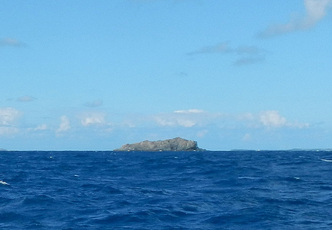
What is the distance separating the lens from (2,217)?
2828 cm

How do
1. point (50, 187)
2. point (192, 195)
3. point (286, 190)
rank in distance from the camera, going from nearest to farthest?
point (192, 195) < point (286, 190) < point (50, 187)

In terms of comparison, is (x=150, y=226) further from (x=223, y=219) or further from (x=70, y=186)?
(x=70, y=186)

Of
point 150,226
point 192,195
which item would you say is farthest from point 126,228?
point 192,195

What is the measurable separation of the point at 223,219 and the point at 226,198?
27.7 ft

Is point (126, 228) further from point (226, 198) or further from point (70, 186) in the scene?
point (70, 186)

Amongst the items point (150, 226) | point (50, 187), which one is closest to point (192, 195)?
point (150, 226)

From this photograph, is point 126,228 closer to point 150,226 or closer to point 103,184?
point 150,226

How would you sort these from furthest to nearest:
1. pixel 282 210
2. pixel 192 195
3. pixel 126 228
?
pixel 192 195 → pixel 282 210 → pixel 126 228

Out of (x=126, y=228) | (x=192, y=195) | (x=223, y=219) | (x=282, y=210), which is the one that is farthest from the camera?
(x=192, y=195)

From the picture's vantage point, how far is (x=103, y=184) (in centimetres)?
4675

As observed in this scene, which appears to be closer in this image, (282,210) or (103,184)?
(282,210)

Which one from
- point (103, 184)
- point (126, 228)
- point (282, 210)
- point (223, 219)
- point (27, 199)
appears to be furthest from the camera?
point (103, 184)

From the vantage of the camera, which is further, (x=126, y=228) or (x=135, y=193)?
(x=135, y=193)

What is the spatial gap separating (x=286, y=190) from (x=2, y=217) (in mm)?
25234
